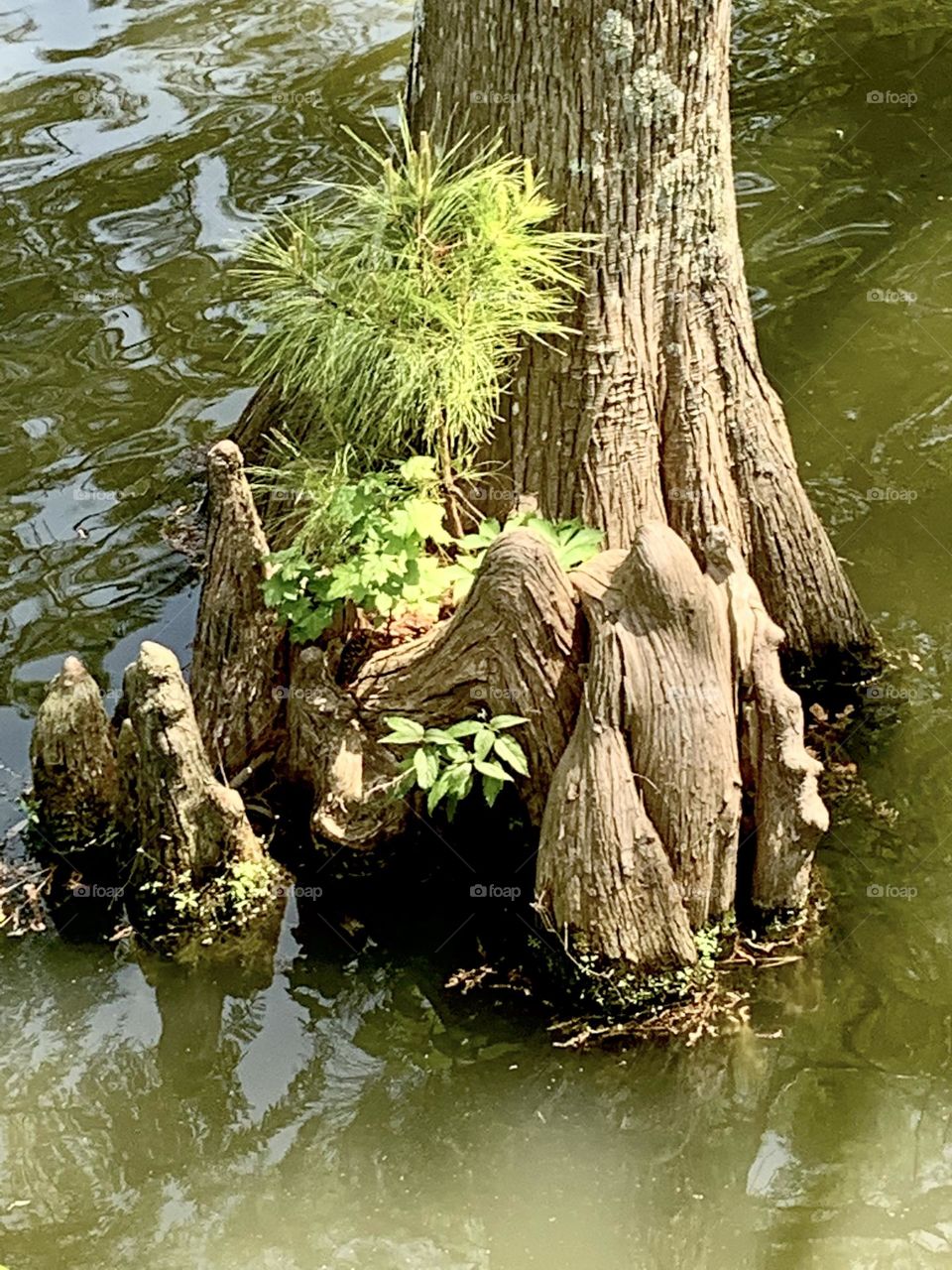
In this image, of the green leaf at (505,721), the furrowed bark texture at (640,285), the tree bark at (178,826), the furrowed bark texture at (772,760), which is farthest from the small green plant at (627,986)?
the furrowed bark texture at (640,285)

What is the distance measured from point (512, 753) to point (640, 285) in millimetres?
1266

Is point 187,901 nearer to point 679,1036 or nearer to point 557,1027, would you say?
point 557,1027

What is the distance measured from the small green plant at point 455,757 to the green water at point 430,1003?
0.47 m

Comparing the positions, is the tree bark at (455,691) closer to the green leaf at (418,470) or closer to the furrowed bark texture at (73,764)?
the green leaf at (418,470)

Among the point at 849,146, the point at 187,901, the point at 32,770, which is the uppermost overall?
the point at 849,146

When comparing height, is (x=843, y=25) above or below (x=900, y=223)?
above

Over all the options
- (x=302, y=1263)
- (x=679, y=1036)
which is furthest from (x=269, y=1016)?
(x=679, y=1036)

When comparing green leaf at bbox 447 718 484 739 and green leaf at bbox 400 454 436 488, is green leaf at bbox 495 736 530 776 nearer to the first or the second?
green leaf at bbox 447 718 484 739

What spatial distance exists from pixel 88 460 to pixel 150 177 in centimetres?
214

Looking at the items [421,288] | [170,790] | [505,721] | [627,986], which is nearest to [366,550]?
[505,721]

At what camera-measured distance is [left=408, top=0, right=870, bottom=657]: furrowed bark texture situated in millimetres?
3752

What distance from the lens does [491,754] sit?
3990mm

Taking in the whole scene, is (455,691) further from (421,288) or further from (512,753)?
(421,288)

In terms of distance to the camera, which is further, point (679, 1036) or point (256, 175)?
point (256, 175)
